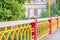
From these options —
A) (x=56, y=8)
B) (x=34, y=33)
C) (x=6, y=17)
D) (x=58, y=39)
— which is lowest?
(x=56, y=8)

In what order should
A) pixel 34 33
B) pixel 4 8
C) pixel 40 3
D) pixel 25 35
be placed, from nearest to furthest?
pixel 25 35 → pixel 34 33 → pixel 4 8 → pixel 40 3

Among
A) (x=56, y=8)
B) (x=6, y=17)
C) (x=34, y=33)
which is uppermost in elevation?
(x=6, y=17)

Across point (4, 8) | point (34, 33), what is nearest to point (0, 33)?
point (34, 33)

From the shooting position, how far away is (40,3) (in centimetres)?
6250

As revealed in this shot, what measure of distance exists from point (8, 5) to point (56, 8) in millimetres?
44930

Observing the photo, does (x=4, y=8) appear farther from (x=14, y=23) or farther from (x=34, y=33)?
(x=14, y=23)

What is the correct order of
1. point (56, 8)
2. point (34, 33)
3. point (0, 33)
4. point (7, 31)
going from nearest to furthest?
point (0, 33) → point (7, 31) → point (34, 33) → point (56, 8)

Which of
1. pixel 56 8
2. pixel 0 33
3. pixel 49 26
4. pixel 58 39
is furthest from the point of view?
pixel 56 8

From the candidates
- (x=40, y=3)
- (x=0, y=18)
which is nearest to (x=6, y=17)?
(x=0, y=18)

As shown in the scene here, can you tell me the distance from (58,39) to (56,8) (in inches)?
1660

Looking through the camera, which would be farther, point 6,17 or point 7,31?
point 6,17

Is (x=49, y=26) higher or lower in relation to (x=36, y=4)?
higher

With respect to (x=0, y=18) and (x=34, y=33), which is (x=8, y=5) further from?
(x=34, y=33)

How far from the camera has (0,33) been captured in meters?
5.26
